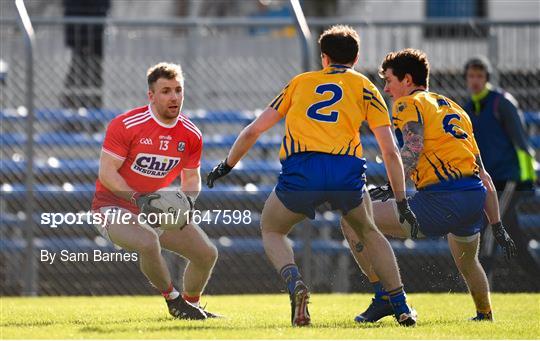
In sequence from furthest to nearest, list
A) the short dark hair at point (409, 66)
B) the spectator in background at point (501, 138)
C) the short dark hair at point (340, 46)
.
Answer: the spectator in background at point (501, 138) → the short dark hair at point (409, 66) → the short dark hair at point (340, 46)

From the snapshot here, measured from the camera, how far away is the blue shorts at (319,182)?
24.2ft

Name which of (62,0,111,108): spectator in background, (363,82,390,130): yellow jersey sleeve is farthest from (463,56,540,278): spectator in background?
(62,0,111,108): spectator in background

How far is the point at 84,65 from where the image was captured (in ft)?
43.0

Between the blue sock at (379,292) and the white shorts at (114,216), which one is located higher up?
the white shorts at (114,216)

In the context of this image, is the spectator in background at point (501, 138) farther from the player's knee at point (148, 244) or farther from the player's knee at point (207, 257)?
the player's knee at point (148, 244)

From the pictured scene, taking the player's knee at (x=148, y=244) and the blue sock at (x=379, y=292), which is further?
the player's knee at (x=148, y=244)

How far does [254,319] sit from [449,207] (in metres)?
1.43

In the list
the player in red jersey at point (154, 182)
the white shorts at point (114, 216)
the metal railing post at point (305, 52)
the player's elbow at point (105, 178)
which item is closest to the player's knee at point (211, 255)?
the player in red jersey at point (154, 182)

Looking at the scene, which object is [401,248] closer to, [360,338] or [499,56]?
[499,56]

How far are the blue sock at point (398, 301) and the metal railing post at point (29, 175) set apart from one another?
465 centimetres

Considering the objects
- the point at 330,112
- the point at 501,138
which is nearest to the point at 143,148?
the point at 330,112

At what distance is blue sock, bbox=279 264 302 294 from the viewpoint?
7.34m

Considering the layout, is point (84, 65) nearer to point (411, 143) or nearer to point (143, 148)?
point (143, 148)

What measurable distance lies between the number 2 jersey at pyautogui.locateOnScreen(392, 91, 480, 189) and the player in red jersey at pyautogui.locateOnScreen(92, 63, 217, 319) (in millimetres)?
1435
